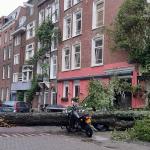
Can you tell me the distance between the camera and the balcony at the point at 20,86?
161 feet

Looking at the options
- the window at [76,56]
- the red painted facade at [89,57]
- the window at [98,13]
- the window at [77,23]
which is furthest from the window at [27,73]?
the window at [98,13]

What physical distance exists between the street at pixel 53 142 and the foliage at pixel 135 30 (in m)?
9.61

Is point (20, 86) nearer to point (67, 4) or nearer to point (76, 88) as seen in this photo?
point (67, 4)

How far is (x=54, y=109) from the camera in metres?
29.8

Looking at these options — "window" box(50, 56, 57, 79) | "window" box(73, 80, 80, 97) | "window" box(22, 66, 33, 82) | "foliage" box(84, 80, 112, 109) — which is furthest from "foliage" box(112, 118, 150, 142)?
"window" box(22, 66, 33, 82)

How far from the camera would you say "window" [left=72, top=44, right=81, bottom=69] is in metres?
36.0

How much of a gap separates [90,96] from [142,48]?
4.48 meters

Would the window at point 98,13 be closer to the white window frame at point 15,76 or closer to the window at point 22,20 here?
the window at point 22,20

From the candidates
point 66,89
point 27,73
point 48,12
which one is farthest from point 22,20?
point 66,89

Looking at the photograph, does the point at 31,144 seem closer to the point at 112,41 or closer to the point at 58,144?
the point at 58,144

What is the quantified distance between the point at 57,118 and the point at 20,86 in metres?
33.0

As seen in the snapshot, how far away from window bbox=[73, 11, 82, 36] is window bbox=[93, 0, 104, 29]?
8.92ft

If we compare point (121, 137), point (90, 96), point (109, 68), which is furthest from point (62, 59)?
point (121, 137)

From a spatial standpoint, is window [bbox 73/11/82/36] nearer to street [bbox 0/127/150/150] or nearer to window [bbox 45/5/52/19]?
window [bbox 45/5/52/19]
